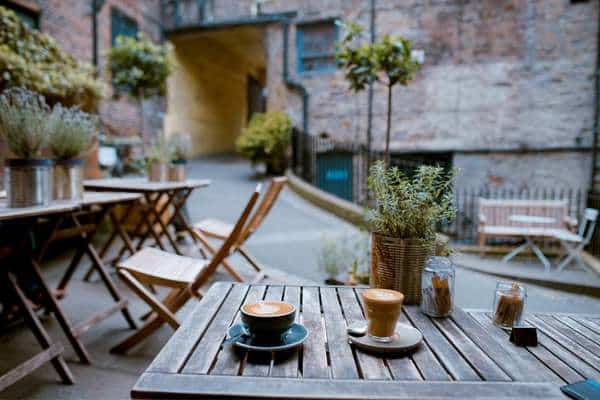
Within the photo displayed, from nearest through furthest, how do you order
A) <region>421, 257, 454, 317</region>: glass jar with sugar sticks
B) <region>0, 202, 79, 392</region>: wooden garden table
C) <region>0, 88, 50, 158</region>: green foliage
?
1. <region>421, 257, 454, 317</region>: glass jar with sugar sticks
2. <region>0, 202, 79, 392</region>: wooden garden table
3. <region>0, 88, 50, 158</region>: green foliage

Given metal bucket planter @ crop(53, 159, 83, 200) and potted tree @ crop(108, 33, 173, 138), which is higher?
potted tree @ crop(108, 33, 173, 138)

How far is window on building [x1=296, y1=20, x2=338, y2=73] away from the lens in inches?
395

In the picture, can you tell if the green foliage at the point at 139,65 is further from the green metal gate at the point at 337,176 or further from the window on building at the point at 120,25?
the green metal gate at the point at 337,176

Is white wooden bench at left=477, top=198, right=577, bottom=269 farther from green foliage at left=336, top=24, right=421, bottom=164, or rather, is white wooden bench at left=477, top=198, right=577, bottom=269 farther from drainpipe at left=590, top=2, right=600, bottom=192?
green foliage at left=336, top=24, right=421, bottom=164

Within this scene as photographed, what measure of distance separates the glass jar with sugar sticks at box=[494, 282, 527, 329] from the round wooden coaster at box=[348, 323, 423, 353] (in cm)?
44

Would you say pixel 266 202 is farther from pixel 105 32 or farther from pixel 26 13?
pixel 105 32

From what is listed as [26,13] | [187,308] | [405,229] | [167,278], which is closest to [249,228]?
[187,308]

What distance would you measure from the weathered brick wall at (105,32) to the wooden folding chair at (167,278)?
242 inches

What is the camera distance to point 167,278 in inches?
92.6

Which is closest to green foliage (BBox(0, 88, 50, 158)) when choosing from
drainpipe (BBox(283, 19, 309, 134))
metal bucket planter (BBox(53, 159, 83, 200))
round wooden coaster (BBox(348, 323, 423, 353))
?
metal bucket planter (BBox(53, 159, 83, 200))

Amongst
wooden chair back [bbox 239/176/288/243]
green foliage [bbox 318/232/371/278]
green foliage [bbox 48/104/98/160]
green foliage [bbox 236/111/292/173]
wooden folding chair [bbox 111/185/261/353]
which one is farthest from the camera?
green foliage [bbox 236/111/292/173]

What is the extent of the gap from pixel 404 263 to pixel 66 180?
2062 mm

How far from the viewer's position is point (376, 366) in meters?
1.01

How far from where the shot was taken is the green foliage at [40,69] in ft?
15.2
